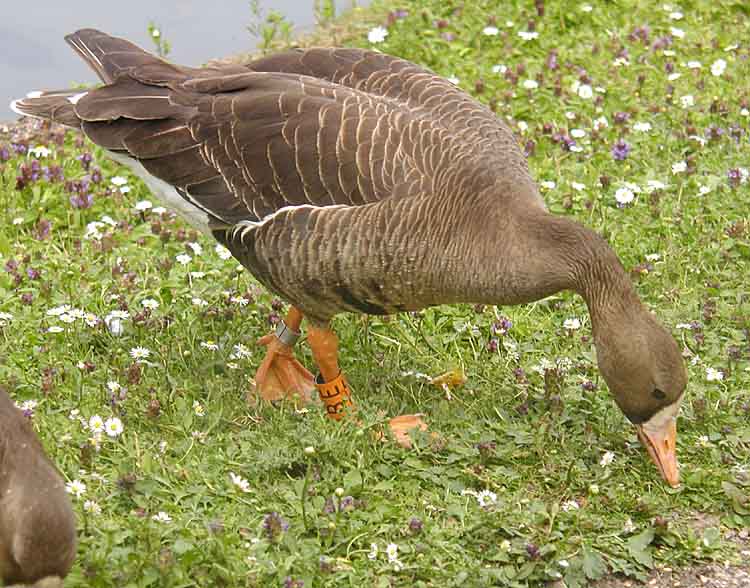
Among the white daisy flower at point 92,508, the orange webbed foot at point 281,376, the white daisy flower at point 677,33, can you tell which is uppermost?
the white daisy flower at point 92,508

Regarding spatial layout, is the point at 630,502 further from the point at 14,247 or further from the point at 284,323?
the point at 14,247

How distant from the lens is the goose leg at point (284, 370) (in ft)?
20.5

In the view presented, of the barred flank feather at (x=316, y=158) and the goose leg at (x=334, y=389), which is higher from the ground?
the barred flank feather at (x=316, y=158)

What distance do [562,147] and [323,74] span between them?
97.2 inches

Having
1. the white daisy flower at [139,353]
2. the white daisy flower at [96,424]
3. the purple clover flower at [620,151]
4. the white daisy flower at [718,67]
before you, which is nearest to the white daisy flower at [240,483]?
the white daisy flower at [96,424]

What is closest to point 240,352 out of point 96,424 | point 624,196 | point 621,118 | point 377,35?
point 96,424

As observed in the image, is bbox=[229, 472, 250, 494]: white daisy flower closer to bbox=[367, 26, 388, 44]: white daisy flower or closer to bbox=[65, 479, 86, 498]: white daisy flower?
bbox=[65, 479, 86, 498]: white daisy flower

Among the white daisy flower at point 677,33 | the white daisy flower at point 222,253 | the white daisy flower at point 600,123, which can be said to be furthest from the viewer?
the white daisy flower at point 677,33

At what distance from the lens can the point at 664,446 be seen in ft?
18.1

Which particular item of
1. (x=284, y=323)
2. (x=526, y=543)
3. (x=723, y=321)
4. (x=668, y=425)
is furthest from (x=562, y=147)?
(x=526, y=543)

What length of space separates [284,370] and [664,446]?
1.93m

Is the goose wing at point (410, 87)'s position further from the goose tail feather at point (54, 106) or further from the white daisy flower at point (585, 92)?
the white daisy flower at point (585, 92)

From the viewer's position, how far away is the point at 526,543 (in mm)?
5023

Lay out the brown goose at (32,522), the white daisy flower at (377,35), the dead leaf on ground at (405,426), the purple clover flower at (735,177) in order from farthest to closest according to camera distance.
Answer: the white daisy flower at (377,35) → the purple clover flower at (735,177) → the dead leaf on ground at (405,426) → the brown goose at (32,522)
